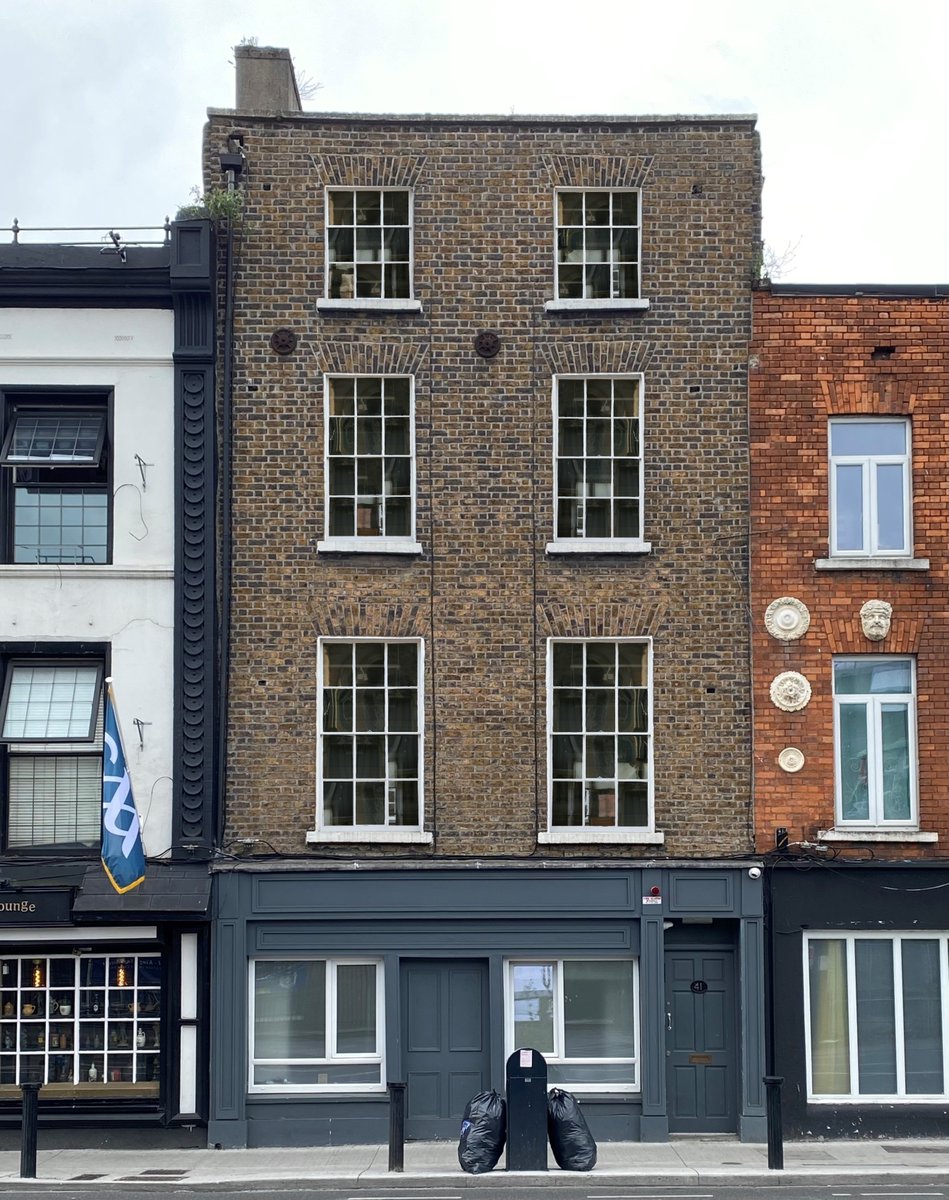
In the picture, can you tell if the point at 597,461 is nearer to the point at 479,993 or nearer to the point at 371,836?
the point at 371,836

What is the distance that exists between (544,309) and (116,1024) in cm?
998

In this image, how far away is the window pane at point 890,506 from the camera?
1884 cm

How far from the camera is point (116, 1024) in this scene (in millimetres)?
18125

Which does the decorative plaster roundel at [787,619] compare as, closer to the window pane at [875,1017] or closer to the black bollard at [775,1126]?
the window pane at [875,1017]

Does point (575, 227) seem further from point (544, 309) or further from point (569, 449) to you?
point (569, 449)

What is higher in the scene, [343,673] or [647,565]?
[647,565]

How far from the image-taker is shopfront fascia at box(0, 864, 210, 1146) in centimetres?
1766

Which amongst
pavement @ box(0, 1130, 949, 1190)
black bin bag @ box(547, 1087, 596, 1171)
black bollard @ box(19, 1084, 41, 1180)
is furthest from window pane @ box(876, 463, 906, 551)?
black bollard @ box(19, 1084, 41, 1180)

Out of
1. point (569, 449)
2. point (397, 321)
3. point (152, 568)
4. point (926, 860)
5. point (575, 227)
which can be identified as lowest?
point (926, 860)

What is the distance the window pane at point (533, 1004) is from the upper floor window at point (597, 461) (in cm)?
526

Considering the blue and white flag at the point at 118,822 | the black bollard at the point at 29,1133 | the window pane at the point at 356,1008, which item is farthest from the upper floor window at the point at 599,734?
the black bollard at the point at 29,1133

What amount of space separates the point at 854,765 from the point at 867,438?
400cm

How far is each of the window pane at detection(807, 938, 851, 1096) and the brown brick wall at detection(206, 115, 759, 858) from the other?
161 centimetres

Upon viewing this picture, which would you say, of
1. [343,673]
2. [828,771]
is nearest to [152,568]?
[343,673]
